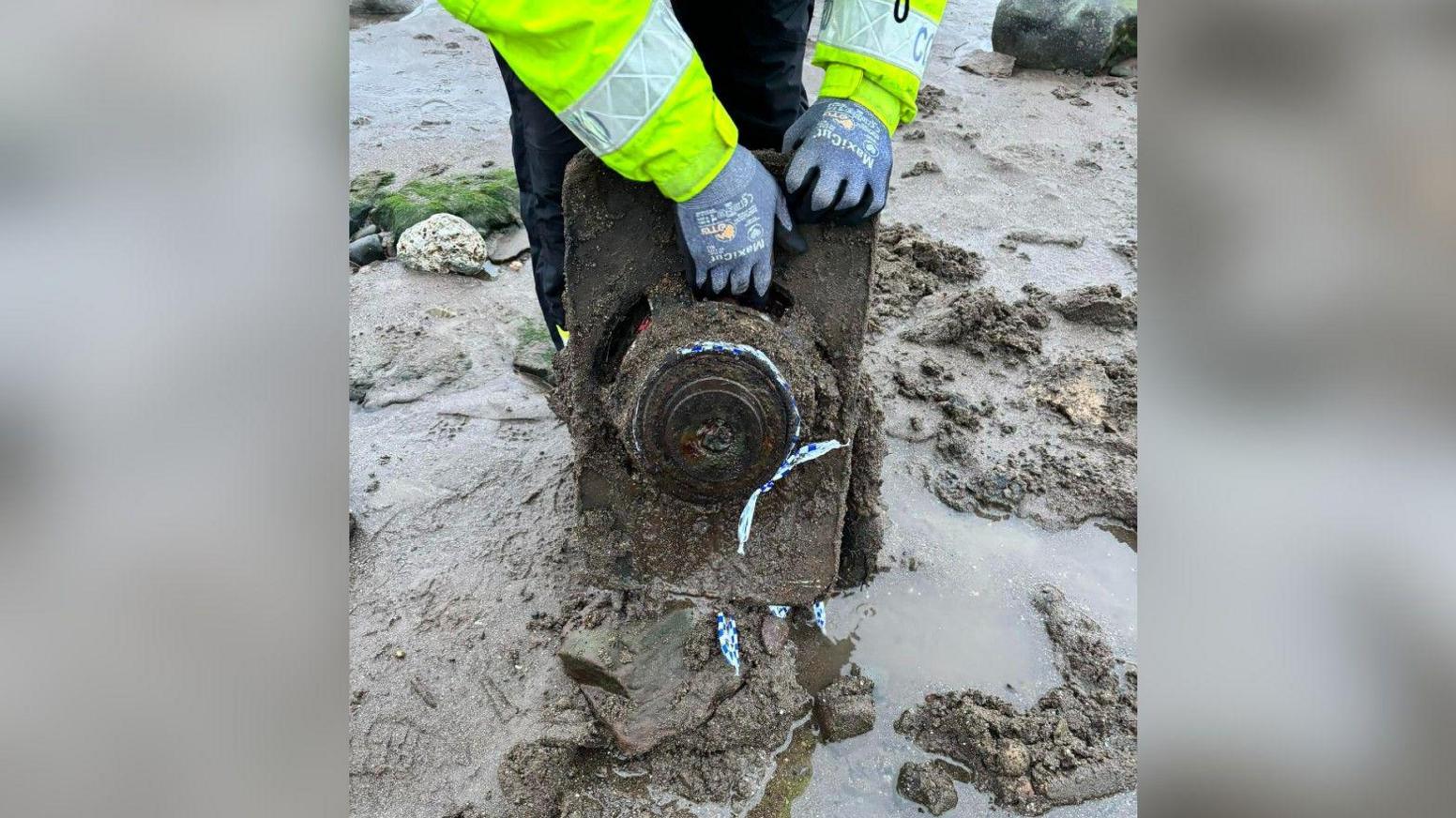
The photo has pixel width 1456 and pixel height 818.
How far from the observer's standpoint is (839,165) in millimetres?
1788

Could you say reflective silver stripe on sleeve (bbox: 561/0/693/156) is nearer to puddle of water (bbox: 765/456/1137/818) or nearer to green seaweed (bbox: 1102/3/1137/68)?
puddle of water (bbox: 765/456/1137/818)

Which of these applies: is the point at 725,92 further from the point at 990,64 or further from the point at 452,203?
the point at 990,64

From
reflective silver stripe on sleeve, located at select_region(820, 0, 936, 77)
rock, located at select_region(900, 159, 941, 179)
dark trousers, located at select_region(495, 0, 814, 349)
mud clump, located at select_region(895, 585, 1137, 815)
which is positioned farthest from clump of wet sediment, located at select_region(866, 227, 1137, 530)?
reflective silver stripe on sleeve, located at select_region(820, 0, 936, 77)

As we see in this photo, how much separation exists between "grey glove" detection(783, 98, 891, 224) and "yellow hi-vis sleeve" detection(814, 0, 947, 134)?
43 millimetres

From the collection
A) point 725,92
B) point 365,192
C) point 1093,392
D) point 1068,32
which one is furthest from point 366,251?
point 1068,32

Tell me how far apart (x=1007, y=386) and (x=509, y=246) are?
2.20 meters

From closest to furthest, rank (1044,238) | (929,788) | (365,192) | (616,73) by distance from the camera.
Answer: (616,73), (929,788), (1044,238), (365,192)

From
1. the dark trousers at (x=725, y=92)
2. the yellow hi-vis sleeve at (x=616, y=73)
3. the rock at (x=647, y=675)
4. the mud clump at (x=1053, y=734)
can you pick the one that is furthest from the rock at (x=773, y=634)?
the yellow hi-vis sleeve at (x=616, y=73)

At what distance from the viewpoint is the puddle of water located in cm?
197
